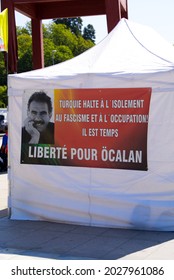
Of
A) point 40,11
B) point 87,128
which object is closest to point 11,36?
point 40,11

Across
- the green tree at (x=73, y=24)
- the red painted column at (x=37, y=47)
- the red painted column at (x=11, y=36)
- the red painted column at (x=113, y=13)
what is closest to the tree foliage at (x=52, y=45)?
the green tree at (x=73, y=24)

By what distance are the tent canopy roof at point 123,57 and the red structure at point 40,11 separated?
7637 mm

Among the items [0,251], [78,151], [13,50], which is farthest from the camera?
[13,50]

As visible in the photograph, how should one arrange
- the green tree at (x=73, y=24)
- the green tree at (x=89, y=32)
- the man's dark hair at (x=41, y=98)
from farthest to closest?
the green tree at (x=89, y=32)
the green tree at (x=73, y=24)
the man's dark hair at (x=41, y=98)

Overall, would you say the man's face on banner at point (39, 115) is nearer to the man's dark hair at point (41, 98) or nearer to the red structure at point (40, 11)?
the man's dark hair at point (41, 98)

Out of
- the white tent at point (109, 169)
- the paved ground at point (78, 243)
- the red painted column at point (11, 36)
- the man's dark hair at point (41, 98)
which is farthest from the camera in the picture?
the red painted column at point (11, 36)

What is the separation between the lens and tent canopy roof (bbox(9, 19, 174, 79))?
7348 mm

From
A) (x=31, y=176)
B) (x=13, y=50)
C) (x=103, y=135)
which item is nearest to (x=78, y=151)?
(x=103, y=135)

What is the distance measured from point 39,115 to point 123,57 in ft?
5.75

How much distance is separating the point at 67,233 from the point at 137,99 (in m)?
2.36

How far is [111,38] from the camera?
27.9ft

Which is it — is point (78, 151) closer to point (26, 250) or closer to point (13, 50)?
point (26, 250)

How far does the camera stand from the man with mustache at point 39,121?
7809mm

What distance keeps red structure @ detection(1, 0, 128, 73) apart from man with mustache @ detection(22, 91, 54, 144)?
358 inches
